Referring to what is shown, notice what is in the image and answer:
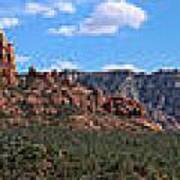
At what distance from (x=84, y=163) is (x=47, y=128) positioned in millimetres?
22484

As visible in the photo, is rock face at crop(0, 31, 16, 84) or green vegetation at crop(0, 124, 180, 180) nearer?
green vegetation at crop(0, 124, 180, 180)

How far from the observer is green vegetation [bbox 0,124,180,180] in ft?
213

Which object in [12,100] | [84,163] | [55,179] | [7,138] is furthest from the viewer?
[12,100]

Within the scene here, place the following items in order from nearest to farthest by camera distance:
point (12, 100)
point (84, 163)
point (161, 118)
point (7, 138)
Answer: point (84, 163)
point (7, 138)
point (12, 100)
point (161, 118)

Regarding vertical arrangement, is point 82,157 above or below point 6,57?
below

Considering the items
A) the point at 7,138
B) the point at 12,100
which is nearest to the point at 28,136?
the point at 7,138

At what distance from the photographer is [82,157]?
6869cm

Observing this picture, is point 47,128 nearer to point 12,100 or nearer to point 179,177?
point 12,100

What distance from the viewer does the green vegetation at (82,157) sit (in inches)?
2557

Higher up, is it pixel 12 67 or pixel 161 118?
pixel 12 67

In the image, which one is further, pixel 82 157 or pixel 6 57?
pixel 6 57

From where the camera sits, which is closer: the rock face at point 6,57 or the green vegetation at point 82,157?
the green vegetation at point 82,157

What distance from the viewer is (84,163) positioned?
67.0 meters

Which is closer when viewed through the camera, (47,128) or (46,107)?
(47,128)
